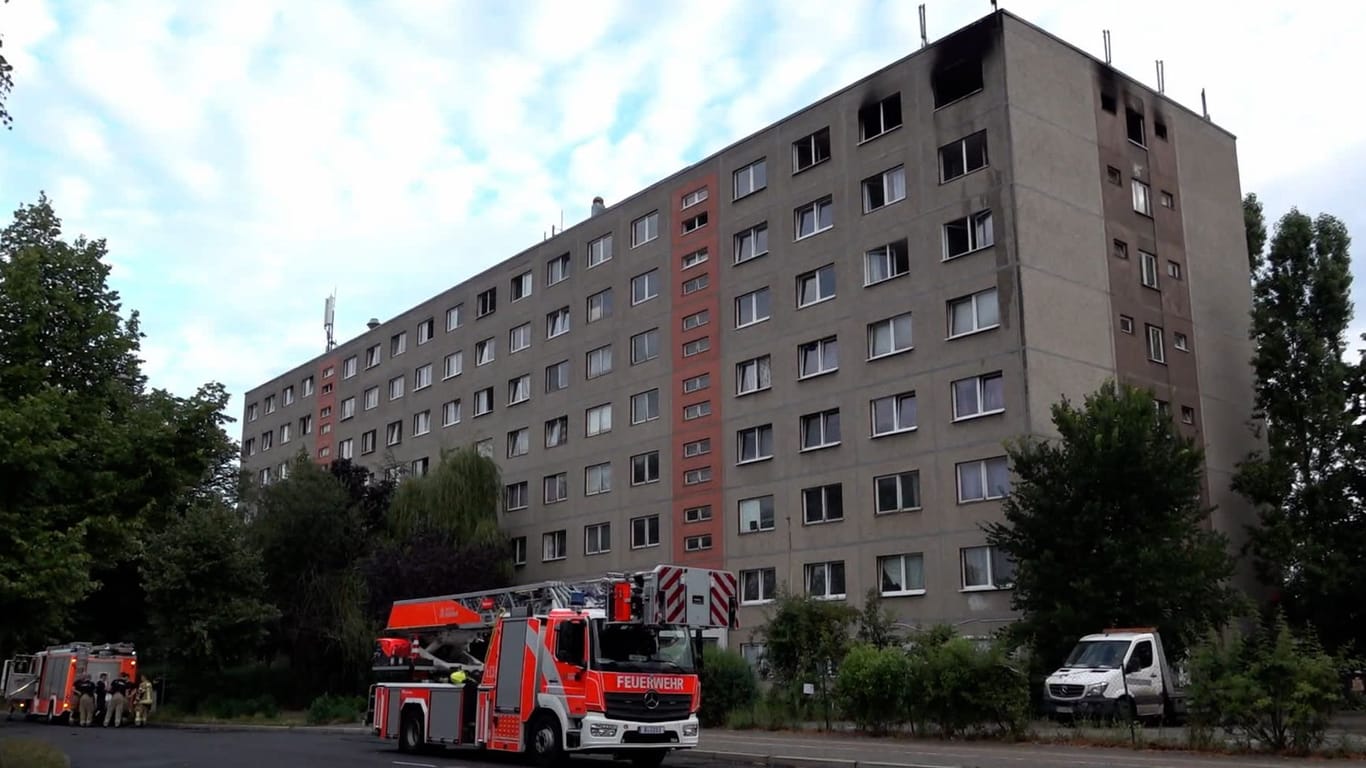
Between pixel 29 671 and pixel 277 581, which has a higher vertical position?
pixel 277 581

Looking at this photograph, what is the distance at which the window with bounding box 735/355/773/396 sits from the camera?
133 ft

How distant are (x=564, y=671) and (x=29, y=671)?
109 feet

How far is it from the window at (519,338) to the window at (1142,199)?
1034 inches

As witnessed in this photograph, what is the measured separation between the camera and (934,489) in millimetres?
34375

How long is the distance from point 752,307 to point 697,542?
8526mm

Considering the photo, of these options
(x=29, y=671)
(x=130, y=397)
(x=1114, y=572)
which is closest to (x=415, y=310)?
(x=29, y=671)

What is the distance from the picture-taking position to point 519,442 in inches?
2062

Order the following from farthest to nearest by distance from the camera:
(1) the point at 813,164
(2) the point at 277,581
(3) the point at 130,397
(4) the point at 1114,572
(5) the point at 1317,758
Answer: (2) the point at 277,581
(1) the point at 813,164
(4) the point at 1114,572
(3) the point at 130,397
(5) the point at 1317,758

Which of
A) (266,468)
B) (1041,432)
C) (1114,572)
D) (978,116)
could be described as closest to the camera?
(1114,572)

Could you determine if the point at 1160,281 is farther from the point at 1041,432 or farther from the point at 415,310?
the point at 415,310

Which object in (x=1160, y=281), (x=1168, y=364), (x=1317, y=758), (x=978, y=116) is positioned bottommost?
(x=1317, y=758)

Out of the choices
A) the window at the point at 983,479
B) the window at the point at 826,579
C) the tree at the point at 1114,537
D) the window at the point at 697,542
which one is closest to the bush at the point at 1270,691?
the tree at the point at 1114,537

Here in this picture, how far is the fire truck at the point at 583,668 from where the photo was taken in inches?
715

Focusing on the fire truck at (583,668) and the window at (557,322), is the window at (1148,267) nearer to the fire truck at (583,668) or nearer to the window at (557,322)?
the fire truck at (583,668)
